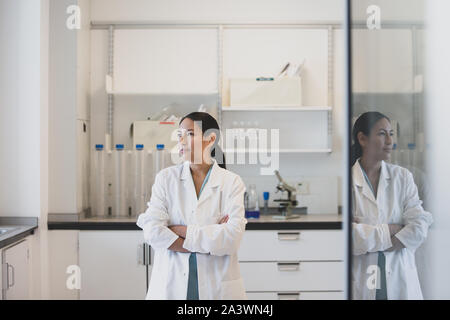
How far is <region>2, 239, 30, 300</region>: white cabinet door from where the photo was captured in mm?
2156

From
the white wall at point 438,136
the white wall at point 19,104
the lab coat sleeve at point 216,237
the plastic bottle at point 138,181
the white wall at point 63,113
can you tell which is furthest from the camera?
the plastic bottle at point 138,181

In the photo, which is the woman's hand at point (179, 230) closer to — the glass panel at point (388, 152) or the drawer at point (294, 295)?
the drawer at point (294, 295)

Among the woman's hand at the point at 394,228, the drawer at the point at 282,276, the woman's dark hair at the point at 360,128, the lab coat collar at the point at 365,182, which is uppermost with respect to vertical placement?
the woman's dark hair at the point at 360,128

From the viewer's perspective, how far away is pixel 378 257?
0.42m

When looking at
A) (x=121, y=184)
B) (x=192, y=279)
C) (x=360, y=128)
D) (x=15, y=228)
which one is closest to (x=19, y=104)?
(x=15, y=228)

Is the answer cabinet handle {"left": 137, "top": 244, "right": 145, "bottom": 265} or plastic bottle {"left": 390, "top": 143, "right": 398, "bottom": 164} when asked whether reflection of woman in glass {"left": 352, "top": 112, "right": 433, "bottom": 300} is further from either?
cabinet handle {"left": 137, "top": 244, "right": 145, "bottom": 265}

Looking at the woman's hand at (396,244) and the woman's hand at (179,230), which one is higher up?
the woman's hand at (396,244)

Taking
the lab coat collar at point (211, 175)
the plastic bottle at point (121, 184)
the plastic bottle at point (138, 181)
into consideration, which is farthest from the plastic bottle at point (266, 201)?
the lab coat collar at point (211, 175)

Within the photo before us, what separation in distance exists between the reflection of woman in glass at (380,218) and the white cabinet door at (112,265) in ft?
8.04

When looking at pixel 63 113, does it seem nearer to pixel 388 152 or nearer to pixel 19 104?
pixel 19 104

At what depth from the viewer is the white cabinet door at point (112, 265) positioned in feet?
9.13

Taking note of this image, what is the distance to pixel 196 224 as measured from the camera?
5.81 feet

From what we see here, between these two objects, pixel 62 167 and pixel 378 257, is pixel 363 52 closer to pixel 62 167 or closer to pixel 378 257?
pixel 378 257
